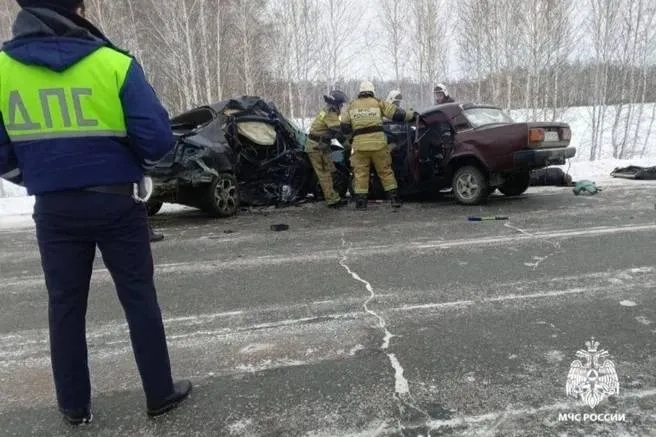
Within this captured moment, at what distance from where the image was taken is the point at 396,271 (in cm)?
468

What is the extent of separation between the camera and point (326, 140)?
8625 millimetres

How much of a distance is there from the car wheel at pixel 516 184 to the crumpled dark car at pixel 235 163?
2.81m

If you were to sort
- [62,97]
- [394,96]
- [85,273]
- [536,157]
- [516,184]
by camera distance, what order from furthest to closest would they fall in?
[394,96] < [516,184] < [536,157] < [85,273] < [62,97]

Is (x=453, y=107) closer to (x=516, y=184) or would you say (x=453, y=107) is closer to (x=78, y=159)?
(x=516, y=184)

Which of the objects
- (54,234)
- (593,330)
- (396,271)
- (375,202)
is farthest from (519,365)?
(375,202)

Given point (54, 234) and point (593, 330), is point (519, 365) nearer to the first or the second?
point (593, 330)

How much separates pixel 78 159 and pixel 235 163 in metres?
6.44

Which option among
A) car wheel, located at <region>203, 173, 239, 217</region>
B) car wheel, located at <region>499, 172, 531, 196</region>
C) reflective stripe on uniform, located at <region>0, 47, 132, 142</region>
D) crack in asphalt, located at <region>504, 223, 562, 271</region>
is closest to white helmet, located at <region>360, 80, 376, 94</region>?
car wheel, located at <region>203, 173, 239, 217</region>

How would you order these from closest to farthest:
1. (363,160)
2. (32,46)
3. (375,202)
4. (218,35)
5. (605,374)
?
(32,46), (605,374), (363,160), (375,202), (218,35)

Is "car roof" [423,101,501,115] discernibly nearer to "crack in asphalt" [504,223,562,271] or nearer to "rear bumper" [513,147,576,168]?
"rear bumper" [513,147,576,168]

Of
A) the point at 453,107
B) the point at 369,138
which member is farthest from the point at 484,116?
the point at 369,138

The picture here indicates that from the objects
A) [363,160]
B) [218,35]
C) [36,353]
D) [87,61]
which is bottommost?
[36,353]

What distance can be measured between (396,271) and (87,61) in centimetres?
321

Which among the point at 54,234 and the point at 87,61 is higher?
the point at 87,61
